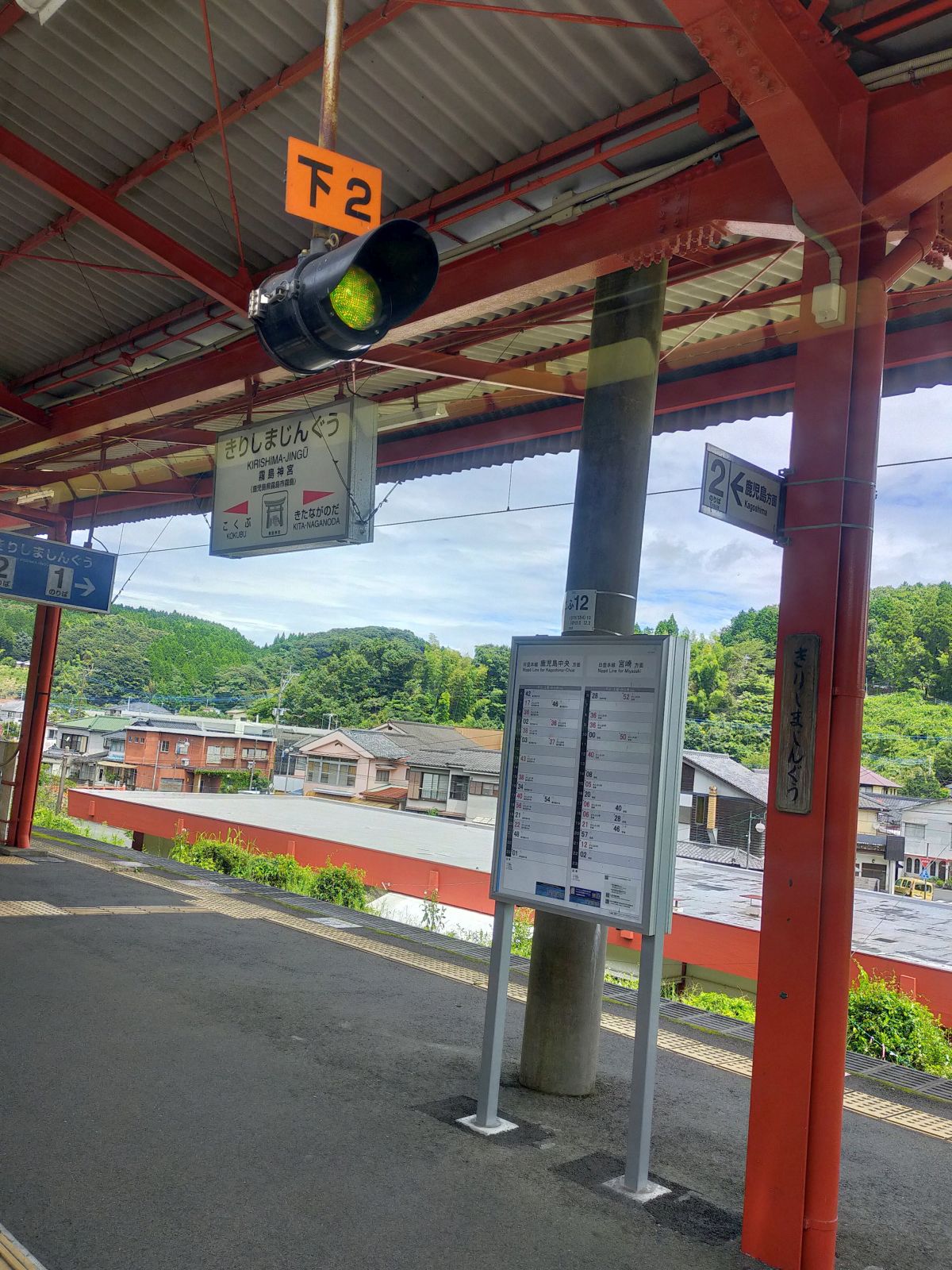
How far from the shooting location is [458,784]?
2452 cm

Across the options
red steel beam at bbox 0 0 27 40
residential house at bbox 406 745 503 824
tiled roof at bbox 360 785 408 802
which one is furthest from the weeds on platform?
tiled roof at bbox 360 785 408 802

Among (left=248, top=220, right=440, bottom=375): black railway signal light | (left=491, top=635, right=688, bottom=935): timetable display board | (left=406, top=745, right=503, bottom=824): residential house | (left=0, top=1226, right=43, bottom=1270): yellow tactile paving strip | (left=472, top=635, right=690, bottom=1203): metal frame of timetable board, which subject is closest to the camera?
(left=0, top=1226, right=43, bottom=1270): yellow tactile paving strip

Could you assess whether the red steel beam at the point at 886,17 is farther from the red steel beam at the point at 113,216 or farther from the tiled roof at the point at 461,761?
the tiled roof at the point at 461,761

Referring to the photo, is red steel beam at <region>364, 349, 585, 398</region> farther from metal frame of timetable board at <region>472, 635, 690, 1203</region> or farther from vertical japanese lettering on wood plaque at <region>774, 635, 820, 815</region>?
vertical japanese lettering on wood plaque at <region>774, 635, 820, 815</region>

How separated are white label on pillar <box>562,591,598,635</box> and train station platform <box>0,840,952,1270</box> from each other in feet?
5.60

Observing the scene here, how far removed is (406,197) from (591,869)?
3084mm

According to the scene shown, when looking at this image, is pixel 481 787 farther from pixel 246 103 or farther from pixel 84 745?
pixel 246 103

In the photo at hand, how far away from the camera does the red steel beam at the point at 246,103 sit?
330cm

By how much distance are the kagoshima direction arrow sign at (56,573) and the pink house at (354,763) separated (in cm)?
2031

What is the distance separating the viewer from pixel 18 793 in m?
8.62

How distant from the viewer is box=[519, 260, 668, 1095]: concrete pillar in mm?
3504

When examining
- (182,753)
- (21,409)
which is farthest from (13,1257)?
(182,753)

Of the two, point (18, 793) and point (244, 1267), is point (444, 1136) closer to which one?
point (244, 1267)

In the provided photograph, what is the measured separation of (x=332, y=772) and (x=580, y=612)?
94.7ft
